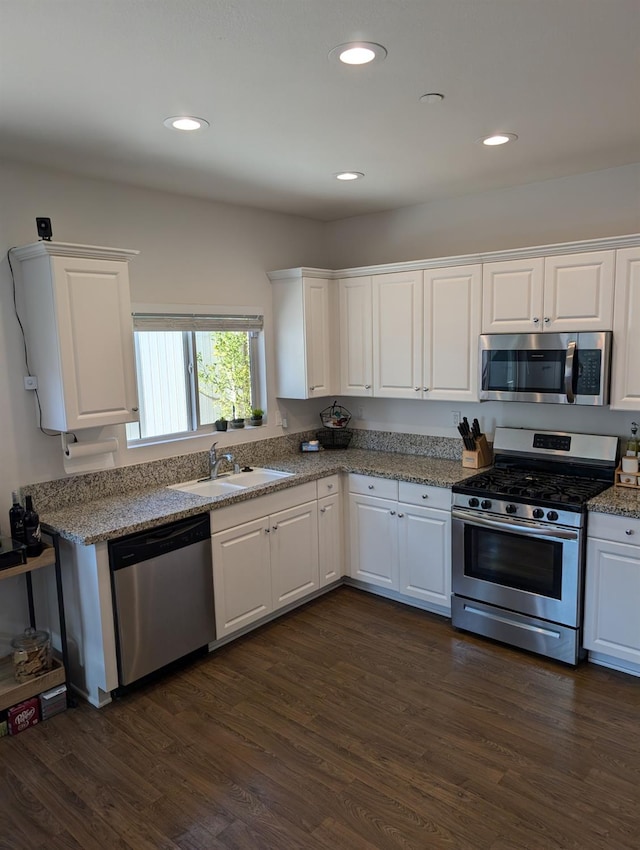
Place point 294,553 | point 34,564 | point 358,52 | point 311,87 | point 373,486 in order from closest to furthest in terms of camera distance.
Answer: point 358,52 → point 311,87 → point 34,564 → point 294,553 → point 373,486

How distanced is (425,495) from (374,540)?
0.56m

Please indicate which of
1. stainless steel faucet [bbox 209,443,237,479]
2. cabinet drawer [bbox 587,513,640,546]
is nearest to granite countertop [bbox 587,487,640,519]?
cabinet drawer [bbox 587,513,640,546]

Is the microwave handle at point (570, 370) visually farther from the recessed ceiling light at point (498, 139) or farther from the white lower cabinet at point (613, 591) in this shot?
the recessed ceiling light at point (498, 139)

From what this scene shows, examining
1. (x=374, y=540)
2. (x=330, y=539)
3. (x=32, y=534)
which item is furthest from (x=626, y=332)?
(x=32, y=534)

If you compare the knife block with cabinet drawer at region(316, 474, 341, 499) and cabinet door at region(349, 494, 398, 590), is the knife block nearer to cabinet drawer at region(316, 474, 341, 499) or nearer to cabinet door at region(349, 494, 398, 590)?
cabinet door at region(349, 494, 398, 590)

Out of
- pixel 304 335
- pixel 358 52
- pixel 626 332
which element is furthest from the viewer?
pixel 304 335

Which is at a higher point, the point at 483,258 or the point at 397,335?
the point at 483,258

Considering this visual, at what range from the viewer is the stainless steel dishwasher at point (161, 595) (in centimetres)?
288

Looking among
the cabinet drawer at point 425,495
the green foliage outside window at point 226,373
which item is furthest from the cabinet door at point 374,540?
the green foliage outside window at point 226,373

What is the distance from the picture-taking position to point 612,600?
3.04 meters

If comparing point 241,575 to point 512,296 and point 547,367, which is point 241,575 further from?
point 512,296

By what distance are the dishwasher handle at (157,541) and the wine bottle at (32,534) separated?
0.36 metres

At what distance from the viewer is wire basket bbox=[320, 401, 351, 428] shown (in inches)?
186

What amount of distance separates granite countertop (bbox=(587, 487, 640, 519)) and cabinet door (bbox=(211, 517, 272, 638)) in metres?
1.84
